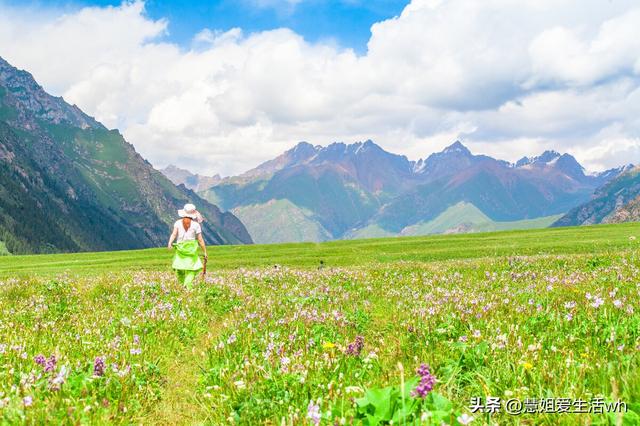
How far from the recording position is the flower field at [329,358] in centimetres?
390

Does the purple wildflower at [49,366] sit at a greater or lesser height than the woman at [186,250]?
lesser

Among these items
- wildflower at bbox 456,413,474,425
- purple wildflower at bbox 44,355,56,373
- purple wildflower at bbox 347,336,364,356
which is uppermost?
wildflower at bbox 456,413,474,425

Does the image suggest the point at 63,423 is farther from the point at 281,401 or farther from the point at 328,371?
the point at 328,371

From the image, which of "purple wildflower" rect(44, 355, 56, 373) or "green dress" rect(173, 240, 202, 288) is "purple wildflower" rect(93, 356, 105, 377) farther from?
"green dress" rect(173, 240, 202, 288)

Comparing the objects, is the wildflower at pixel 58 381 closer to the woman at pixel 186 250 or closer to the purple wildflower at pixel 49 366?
the purple wildflower at pixel 49 366

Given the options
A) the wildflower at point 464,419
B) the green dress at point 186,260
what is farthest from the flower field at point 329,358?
the green dress at point 186,260

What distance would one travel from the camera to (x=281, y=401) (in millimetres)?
4414

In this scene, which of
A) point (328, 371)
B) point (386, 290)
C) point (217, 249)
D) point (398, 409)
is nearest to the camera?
point (398, 409)

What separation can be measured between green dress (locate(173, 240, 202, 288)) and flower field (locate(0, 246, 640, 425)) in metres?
4.74

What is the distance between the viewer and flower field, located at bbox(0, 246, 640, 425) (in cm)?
390

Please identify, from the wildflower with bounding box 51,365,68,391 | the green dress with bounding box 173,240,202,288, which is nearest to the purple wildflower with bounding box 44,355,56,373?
the wildflower with bounding box 51,365,68,391

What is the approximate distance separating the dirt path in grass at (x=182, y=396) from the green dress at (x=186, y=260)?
8616 mm

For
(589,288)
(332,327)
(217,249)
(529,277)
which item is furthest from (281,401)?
(217,249)

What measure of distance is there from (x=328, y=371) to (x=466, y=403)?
1.55 m
